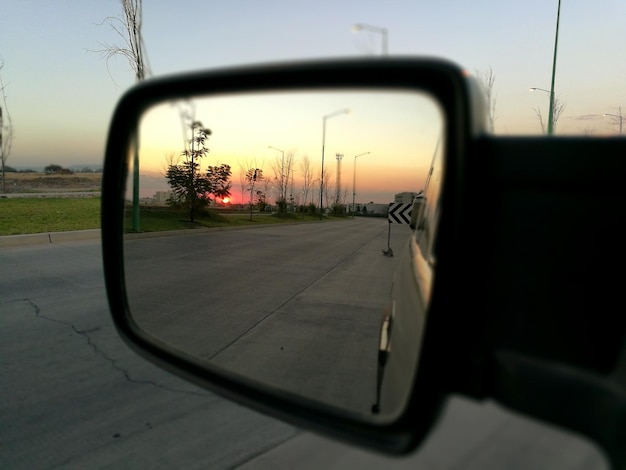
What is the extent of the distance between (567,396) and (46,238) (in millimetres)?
15403

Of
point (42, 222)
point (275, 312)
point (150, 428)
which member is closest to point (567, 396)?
point (150, 428)

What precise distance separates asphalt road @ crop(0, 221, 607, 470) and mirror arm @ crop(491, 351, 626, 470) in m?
0.07

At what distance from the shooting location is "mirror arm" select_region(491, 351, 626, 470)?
2.71 feet

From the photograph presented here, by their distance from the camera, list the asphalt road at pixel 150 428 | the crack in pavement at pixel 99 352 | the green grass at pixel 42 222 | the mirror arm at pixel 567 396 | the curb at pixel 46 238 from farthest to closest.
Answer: the green grass at pixel 42 222
the curb at pixel 46 238
the crack in pavement at pixel 99 352
the asphalt road at pixel 150 428
the mirror arm at pixel 567 396

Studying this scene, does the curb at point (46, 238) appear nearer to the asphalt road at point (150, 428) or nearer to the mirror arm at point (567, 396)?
the asphalt road at point (150, 428)

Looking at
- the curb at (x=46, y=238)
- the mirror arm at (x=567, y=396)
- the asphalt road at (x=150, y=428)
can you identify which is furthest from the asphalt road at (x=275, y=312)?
the curb at (x=46, y=238)

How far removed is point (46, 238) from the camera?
14.0m

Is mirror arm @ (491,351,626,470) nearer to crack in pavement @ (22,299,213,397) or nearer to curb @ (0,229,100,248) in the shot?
crack in pavement @ (22,299,213,397)

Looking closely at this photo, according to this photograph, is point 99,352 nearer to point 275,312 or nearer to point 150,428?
point 150,428

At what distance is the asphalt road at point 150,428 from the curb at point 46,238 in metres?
8.36

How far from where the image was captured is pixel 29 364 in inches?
179

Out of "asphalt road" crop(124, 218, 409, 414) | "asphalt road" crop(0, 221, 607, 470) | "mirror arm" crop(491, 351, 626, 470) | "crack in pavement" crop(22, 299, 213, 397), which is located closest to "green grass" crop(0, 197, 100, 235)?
"asphalt road" crop(124, 218, 409, 414)

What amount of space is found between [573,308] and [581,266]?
71 millimetres

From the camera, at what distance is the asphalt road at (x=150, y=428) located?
114cm
